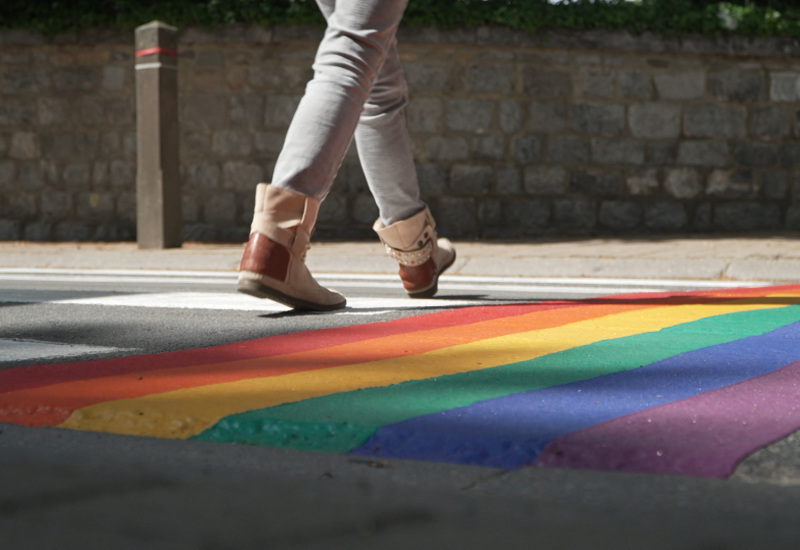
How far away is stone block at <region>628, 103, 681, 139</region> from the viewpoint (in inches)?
384

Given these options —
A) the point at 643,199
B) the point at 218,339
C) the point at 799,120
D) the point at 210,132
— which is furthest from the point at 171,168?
the point at 218,339

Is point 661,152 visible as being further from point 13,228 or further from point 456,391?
point 456,391

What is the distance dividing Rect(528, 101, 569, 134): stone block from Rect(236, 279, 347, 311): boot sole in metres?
6.63

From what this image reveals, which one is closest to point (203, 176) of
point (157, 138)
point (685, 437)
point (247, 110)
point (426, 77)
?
point (247, 110)

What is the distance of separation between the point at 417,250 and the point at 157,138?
533 cm

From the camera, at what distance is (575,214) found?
32.1ft

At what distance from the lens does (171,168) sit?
8766 millimetres

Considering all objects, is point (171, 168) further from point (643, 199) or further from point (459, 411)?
point (459, 411)

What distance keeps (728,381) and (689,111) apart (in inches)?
325

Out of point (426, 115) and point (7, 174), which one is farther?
point (7, 174)

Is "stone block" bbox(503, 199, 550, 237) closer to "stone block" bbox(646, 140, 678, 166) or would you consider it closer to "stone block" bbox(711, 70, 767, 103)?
"stone block" bbox(646, 140, 678, 166)

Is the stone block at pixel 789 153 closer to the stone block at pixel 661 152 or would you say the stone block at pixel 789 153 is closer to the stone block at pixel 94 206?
the stone block at pixel 661 152

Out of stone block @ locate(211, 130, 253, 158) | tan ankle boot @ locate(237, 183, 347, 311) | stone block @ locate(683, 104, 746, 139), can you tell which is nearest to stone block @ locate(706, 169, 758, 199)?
stone block @ locate(683, 104, 746, 139)

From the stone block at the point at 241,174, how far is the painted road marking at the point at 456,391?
724 cm
